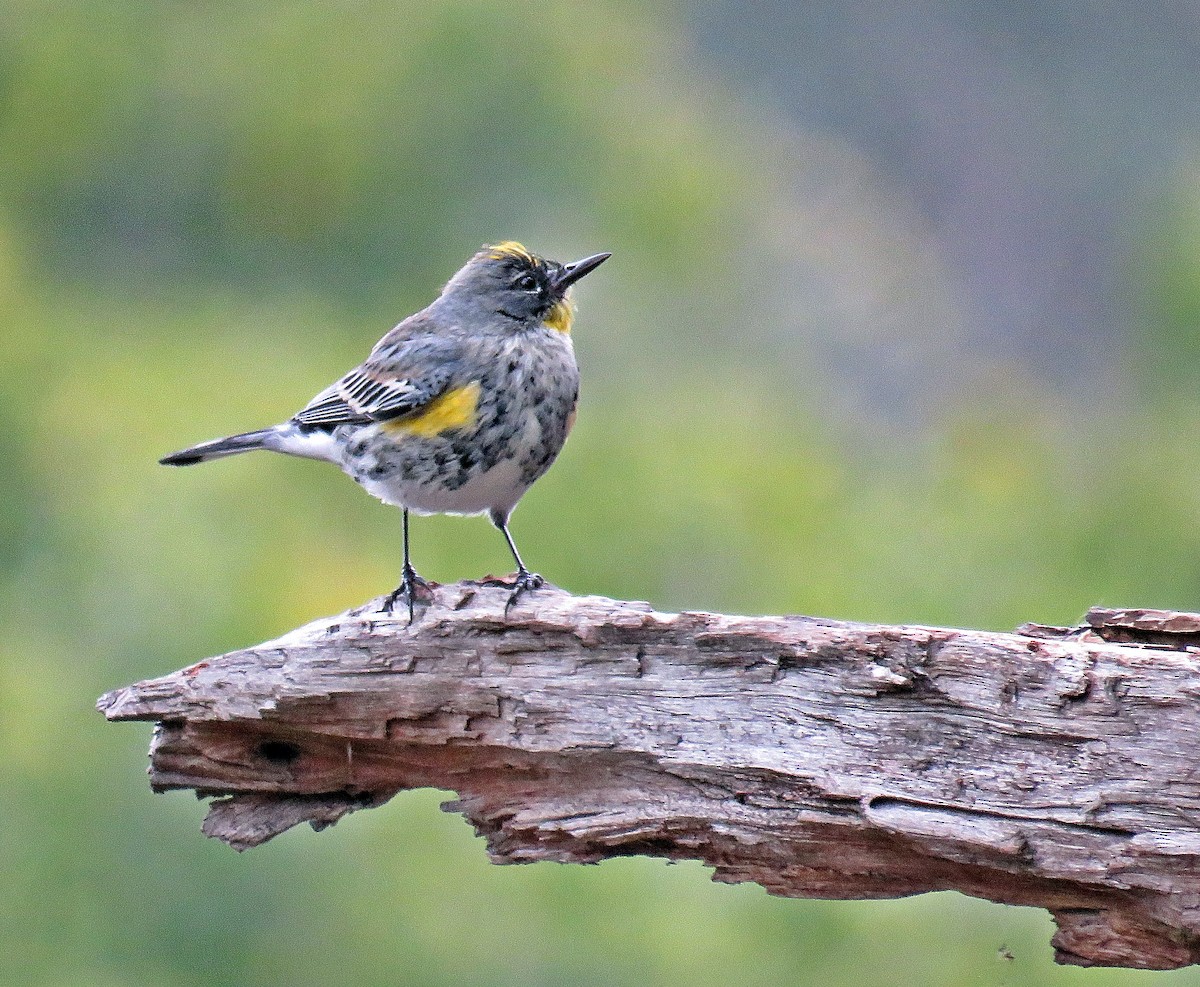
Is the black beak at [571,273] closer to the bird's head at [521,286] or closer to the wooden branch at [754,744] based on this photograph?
the bird's head at [521,286]

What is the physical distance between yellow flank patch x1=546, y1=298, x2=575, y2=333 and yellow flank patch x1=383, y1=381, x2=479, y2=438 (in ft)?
1.43

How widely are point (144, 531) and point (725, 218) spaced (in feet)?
16.0

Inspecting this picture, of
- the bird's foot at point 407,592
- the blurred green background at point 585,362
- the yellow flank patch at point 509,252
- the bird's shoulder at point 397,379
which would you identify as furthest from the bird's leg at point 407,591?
the blurred green background at point 585,362

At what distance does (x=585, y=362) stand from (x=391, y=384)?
18.8ft

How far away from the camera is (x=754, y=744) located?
3246 mm

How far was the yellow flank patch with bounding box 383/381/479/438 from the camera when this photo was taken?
4.26 m

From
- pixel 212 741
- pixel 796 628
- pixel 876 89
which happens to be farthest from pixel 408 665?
pixel 876 89

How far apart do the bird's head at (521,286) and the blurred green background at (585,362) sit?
3.17 metres

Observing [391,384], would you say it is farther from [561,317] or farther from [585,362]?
[585,362]

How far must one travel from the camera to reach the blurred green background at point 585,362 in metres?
7.65

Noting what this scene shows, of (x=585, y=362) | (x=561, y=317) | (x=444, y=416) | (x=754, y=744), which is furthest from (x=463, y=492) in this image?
(x=585, y=362)

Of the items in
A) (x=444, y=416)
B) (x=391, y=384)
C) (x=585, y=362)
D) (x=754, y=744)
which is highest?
(x=585, y=362)

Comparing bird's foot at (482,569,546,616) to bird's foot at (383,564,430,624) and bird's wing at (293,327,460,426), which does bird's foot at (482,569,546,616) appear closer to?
bird's foot at (383,564,430,624)

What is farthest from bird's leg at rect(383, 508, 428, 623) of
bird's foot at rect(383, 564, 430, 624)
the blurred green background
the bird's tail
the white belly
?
the blurred green background
